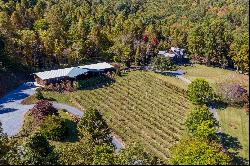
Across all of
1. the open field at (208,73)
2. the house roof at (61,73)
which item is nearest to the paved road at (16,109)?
the house roof at (61,73)

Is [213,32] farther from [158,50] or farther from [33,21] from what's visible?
[33,21]

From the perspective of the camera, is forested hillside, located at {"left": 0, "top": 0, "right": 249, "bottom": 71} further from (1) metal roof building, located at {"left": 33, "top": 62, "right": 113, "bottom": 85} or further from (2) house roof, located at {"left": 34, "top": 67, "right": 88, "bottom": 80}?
(2) house roof, located at {"left": 34, "top": 67, "right": 88, "bottom": 80}

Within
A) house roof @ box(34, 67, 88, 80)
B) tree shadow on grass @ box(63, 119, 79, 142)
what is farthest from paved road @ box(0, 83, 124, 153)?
tree shadow on grass @ box(63, 119, 79, 142)

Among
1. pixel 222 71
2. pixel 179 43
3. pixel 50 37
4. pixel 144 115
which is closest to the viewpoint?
pixel 144 115

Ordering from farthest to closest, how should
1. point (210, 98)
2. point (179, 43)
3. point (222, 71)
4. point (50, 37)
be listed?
point (179, 43) < point (222, 71) < point (50, 37) < point (210, 98)

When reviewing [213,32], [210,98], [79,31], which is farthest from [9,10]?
[210,98]

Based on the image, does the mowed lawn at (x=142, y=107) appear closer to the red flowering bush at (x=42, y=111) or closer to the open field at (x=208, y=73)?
the red flowering bush at (x=42, y=111)

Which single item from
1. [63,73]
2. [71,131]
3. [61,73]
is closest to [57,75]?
[61,73]
